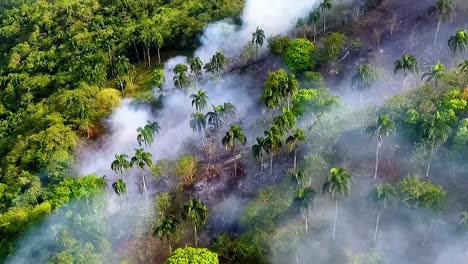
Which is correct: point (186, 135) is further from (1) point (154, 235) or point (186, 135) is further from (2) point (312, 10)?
(2) point (312, 10)

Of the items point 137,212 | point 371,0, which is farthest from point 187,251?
point 371,0

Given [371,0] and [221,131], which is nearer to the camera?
[221,131]

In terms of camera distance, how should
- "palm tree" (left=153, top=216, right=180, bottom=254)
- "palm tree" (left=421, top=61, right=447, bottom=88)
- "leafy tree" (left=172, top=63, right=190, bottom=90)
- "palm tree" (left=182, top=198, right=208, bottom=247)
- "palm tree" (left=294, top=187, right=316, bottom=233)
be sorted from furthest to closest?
"leafy tree" (left=172, top=63, right=190, bottom=90)
"palm tree" (left=421, top=61, right=447, bottom=88)
"palm tree" (left=182, top=198, right=208, bottom=247)
"palm tree" (left=153, top=216, right=180, bottom=254)
"palm tree" (left=294, top=187, right=316, bottom=233)

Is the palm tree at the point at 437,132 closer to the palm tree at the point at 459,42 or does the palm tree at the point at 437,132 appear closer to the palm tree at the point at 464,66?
the palm tree at the point at 464,66

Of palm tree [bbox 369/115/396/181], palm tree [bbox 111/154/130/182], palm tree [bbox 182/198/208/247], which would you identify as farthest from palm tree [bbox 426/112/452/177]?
palm tree [bbox 111/154/130/182]

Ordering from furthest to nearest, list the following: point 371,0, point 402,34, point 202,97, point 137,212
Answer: point 371,0, point 402,34, point 202,97, point 137,212

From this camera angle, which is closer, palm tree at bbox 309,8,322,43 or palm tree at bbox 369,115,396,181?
palm tree at bbox 369,115,396,181

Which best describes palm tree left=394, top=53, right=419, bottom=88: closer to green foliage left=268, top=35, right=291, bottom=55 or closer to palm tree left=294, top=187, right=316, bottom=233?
green foliage left=268, top=35, right=291, bottom=55
